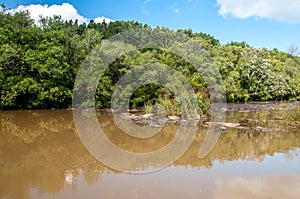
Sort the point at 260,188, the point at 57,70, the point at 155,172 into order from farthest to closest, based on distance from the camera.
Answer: the point at 57,70 < the point at 155,172 < the point at 260,188

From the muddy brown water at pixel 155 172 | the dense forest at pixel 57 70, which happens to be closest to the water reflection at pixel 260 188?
the muddy brown water at pixel 155 172

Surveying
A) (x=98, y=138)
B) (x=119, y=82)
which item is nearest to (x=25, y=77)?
(x=119, y=82)

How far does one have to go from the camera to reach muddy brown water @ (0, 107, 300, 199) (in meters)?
4.72

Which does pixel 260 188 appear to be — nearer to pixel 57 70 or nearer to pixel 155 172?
pixel 155 172

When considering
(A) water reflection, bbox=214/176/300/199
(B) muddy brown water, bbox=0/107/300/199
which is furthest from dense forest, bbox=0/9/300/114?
(A) water reflection, bbox=214/176/300/199

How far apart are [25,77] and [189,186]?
13.8m

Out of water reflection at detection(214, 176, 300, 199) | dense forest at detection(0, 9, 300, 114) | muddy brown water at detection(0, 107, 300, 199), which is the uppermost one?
dense forest at detection(0, 9, 300, 114)

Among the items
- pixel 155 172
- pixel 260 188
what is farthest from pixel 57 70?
pixel 260 188

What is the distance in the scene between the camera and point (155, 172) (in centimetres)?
593

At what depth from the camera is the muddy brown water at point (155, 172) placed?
4723mm

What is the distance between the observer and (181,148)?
815cm

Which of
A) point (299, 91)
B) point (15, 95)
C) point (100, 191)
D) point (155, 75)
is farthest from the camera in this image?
point (299, 91)

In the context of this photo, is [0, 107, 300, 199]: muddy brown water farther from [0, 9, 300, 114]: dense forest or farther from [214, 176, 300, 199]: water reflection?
[0, 9, 300, 114]: dense forest

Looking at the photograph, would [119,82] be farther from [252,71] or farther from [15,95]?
[252,71]
